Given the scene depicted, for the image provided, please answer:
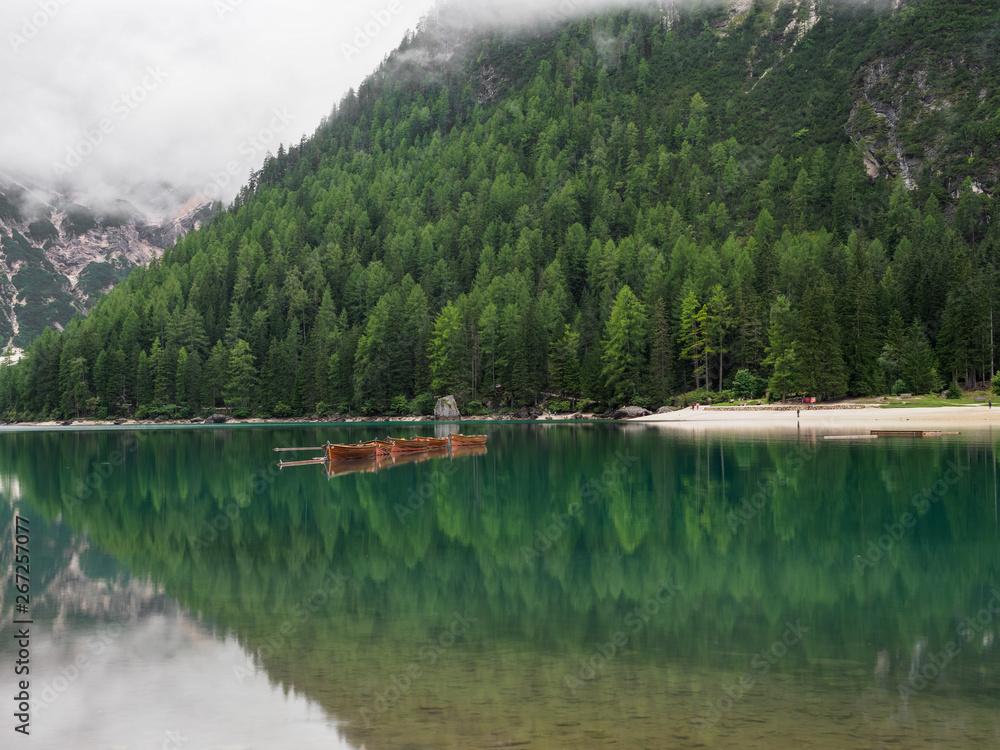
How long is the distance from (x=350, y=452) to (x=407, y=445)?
10.4m

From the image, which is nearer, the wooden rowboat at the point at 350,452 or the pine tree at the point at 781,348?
the wooden rowboat at the point at 350,452

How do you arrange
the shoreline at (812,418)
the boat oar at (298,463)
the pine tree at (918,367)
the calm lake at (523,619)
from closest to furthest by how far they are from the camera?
the calm lake at (523,619), the boat oar at (298,463), the shoreline at (812,418), the pine tree at (918,367)

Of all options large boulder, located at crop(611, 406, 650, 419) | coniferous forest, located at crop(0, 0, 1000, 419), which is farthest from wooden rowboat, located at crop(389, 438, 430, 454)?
coniferous forest, located at crop(0, 0, 1000, 419)

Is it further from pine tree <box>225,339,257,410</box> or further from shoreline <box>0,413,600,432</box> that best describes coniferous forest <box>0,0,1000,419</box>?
shoreline <box>0,413,600,432</box>

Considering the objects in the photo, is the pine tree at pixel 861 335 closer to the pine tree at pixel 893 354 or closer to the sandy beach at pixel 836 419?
the pine tree at pixel 893 354

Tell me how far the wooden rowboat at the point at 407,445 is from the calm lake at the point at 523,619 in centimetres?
3000

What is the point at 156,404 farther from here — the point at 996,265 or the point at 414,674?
the point at 414,674

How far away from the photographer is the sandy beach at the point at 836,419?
280 feet

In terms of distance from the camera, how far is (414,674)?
14.7 metres

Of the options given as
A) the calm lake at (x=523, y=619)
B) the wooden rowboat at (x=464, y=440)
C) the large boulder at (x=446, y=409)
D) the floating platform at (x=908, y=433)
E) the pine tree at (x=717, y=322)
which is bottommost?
the floating platform at (x=908, y=433)

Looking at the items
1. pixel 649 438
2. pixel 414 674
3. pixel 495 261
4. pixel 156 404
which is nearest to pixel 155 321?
pixel 156 404

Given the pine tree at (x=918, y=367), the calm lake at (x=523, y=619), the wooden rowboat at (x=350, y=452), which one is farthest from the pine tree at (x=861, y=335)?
the calm lake at (x=523, y=619)

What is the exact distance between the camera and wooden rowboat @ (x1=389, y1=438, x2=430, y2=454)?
232ft

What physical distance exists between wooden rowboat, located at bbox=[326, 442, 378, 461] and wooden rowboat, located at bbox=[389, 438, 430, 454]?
155 inches
